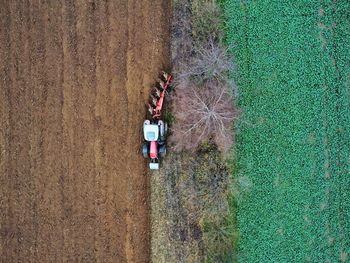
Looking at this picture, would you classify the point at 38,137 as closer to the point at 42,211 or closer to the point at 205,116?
the point at 42,211

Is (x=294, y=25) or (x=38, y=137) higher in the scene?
(x=294, y=25)

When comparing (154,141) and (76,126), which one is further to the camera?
(76,126)

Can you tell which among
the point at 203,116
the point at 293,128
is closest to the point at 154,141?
the point at 203,116

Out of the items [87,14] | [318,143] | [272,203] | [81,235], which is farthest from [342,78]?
[81,235]

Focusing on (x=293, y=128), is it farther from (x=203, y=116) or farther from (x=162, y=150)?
(x=162, y=150)

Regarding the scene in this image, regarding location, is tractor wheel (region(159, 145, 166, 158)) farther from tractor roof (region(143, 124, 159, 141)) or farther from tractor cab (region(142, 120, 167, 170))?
tractor roof (region(143, 124, 159, 141))
